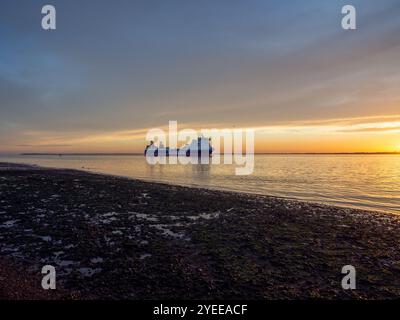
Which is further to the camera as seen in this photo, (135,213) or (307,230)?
(135,213)

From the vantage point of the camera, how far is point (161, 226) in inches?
643

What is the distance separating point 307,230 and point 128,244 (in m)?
10.1

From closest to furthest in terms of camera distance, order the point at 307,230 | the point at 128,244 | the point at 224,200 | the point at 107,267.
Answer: the point at 107,267
the point at 128,244
the point at 307,230
the point at 224,200

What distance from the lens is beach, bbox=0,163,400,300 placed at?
8633mm

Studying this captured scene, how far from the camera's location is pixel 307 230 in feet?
52.2

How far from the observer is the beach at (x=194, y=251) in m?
8.63

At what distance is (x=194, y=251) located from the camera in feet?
39.9

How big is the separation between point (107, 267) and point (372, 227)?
15629 mm
